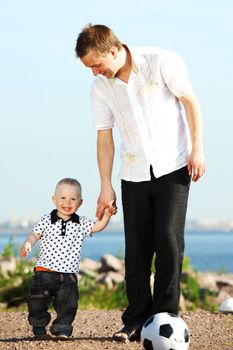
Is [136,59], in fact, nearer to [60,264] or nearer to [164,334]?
[60,264]

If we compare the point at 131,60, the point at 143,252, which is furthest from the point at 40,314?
the point at 131,60

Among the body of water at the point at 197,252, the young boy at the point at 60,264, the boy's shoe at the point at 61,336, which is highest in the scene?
the young boy at the point at 60,264

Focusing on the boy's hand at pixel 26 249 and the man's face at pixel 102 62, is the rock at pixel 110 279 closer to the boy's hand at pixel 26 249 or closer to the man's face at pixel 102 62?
the boy's hand at pixel 26 249

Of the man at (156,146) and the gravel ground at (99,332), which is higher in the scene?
the man at (156,146)

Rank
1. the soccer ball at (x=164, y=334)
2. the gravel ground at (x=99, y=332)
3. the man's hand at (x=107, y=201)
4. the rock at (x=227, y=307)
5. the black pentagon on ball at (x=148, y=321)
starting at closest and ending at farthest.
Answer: the soccer ball at (x=164, y=334)
the black pentagon on ball at (x=148, y=321)
the gravel ground at (x=99, y=332)
the man's hand at (x=107, y=201)
the rock at (x=227, y=307)

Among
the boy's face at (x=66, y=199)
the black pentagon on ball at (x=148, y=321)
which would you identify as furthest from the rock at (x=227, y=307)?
the black pentagon on ball at (x=148, y=321)

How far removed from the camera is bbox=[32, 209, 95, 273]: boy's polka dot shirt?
7367mm

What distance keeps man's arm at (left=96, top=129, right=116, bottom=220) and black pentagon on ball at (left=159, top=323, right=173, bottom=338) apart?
3.23ft

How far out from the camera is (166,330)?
21.7 feet

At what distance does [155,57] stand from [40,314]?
79.3 inches

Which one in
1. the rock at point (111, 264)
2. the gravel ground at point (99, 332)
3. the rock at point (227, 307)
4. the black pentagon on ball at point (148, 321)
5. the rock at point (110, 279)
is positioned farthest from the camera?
the rock at point (111, 264)

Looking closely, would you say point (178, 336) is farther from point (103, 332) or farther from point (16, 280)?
point (16, 280)

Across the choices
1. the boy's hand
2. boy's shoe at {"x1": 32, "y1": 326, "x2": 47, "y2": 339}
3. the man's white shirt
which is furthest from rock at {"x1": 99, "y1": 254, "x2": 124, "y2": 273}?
the man's white shirt

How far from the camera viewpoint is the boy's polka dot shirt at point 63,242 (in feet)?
24.2
